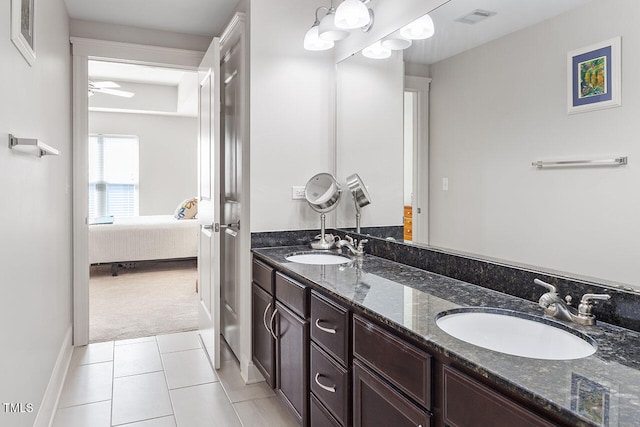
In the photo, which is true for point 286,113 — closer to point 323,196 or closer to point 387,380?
point 323,196

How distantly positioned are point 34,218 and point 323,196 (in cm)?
147

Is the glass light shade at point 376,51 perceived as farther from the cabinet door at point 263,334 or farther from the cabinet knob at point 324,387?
the cabinet knob at point 324,387

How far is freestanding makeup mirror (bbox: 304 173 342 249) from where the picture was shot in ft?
8.77

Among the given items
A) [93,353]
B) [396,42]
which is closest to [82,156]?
[93,353]

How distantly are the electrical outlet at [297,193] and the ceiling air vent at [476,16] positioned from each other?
4.41 ft

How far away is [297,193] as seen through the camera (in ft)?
9.18

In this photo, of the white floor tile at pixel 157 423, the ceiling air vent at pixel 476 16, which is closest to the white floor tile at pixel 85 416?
the white floor tile at pixel 157 423

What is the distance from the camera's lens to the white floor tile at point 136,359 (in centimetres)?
293

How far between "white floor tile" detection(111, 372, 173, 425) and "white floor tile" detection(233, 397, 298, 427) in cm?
39

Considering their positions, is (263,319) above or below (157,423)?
above

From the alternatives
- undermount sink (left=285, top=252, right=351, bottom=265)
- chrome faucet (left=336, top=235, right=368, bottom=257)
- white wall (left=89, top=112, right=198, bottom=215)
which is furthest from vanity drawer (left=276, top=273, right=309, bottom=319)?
white wall (left=89, top=112, right=198, bottom=215)

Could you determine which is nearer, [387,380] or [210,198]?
[387,380]

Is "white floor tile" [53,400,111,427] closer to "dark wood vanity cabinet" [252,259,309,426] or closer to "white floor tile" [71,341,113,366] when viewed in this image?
"white floor tile" [71,341,113,366]

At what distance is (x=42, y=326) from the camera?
2.12 meters
